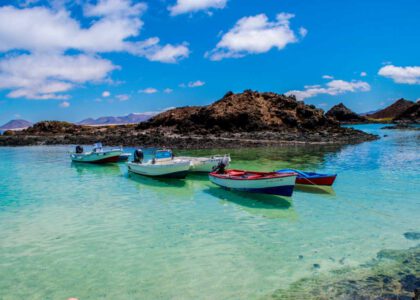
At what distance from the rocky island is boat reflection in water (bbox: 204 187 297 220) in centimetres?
3468

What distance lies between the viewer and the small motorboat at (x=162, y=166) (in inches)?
958

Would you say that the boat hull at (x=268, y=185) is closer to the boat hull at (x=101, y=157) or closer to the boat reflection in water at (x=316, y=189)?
the boat reflection in water at (x=316, y=189)

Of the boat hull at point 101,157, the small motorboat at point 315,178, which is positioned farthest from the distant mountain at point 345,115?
the small motorboat at point 315,178

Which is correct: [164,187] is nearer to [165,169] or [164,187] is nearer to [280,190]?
[165,169]

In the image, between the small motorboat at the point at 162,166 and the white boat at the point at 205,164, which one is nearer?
the small motorboat at the point at 162,166

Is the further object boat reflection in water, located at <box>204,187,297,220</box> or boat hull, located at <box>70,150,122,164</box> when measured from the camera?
boat hull, located at <box>70,150,122,164</box>

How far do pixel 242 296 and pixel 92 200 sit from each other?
13634mm

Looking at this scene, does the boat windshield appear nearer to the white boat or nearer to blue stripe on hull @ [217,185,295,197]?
the white boat

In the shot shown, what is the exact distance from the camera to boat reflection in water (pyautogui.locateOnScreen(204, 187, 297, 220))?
53.5ft

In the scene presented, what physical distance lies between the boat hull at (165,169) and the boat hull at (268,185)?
4931 mm

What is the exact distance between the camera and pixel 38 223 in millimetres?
15648

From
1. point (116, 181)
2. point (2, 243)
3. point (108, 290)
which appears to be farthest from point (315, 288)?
point (116, 181)

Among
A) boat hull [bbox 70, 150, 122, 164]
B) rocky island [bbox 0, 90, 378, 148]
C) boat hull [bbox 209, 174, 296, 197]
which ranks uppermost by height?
rocky island [bbox 0, 90, 378, 148]

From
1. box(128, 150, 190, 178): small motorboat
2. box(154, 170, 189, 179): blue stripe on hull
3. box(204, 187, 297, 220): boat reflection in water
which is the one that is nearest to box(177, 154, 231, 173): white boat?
box(128, 150, 190, 178): small motorboat
